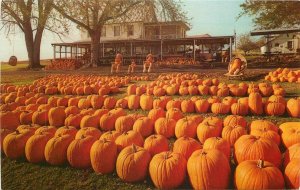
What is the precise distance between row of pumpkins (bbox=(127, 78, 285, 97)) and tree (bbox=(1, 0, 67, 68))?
1898mm

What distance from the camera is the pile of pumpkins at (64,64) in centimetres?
594

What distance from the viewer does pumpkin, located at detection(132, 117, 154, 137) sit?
3.81 meters

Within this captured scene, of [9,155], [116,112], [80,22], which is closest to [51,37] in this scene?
[80,22]

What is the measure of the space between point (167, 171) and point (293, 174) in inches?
41.1

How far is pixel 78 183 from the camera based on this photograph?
9.20ft

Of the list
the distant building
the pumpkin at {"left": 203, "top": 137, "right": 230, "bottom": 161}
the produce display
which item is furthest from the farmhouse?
the pumpkin at {"left": 203, "top": 137, "right": 230, "bottom": 161}

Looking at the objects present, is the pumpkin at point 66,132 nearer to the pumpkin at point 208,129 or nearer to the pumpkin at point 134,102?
the pumpkin at point 208,129

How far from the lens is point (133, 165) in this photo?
2.71m

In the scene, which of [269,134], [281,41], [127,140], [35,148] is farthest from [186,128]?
[281,41]

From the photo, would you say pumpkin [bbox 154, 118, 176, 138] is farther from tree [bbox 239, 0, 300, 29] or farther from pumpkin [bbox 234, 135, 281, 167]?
tree [bbox 239, 0, 300, 29]

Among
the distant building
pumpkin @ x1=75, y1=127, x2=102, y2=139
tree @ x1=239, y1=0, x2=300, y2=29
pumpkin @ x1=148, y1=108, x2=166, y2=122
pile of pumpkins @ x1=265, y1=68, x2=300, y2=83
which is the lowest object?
pumpkin @ x1=75, y1=127, x2=102, y2=139

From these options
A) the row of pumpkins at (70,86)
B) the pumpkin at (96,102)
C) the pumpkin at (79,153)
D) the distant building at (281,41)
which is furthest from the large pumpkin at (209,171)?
the row of pumpkins at (70,86)

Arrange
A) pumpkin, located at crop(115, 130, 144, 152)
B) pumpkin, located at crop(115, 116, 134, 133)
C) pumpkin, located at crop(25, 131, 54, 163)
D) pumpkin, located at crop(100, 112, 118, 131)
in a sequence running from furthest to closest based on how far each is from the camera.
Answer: pumpkin, located at crop(100, 112, 118, 131)
pumpkin, located at crop(115, 116, 134, 133)
pumpkin, located at crop(25, 131, 54, 163)
pumpkin, located at crop(115, 130, 144, 152)

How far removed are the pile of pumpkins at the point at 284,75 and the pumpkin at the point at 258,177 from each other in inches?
122
